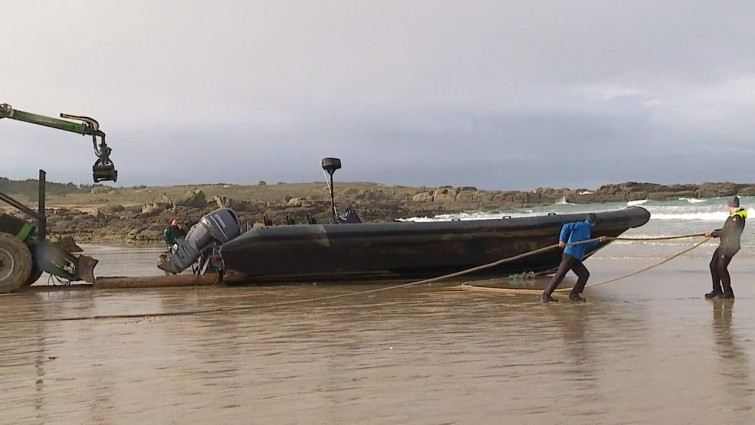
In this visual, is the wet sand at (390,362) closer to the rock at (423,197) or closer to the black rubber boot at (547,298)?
the black rubber boot at (547,298)

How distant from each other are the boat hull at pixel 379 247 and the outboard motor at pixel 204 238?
11.3 inches

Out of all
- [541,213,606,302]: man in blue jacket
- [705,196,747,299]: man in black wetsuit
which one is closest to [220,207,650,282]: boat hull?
[541,213,606,302]: man in blue jacket

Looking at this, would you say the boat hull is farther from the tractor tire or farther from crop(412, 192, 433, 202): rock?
crop(412, 192, 433, 202): rock

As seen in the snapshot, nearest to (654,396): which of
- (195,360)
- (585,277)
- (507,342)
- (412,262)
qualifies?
(507,342)

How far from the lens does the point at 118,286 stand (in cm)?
1129

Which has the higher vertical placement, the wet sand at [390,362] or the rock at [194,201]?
the rock at [194,201]

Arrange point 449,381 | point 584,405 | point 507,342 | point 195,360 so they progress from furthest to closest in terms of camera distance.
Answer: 1. point 507,342
2. point 195,360
3. point 449,381
4. point 584,405

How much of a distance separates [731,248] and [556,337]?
3.48 metres

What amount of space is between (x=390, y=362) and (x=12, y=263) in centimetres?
728

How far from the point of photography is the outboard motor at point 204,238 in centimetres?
1099

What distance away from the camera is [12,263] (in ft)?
35.1

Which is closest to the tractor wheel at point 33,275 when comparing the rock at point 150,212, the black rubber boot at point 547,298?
the black rubber boot at point 547,298

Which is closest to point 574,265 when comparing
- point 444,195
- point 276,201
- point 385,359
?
point 385,359

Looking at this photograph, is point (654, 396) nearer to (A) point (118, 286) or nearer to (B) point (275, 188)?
(A) point (118, 286)
